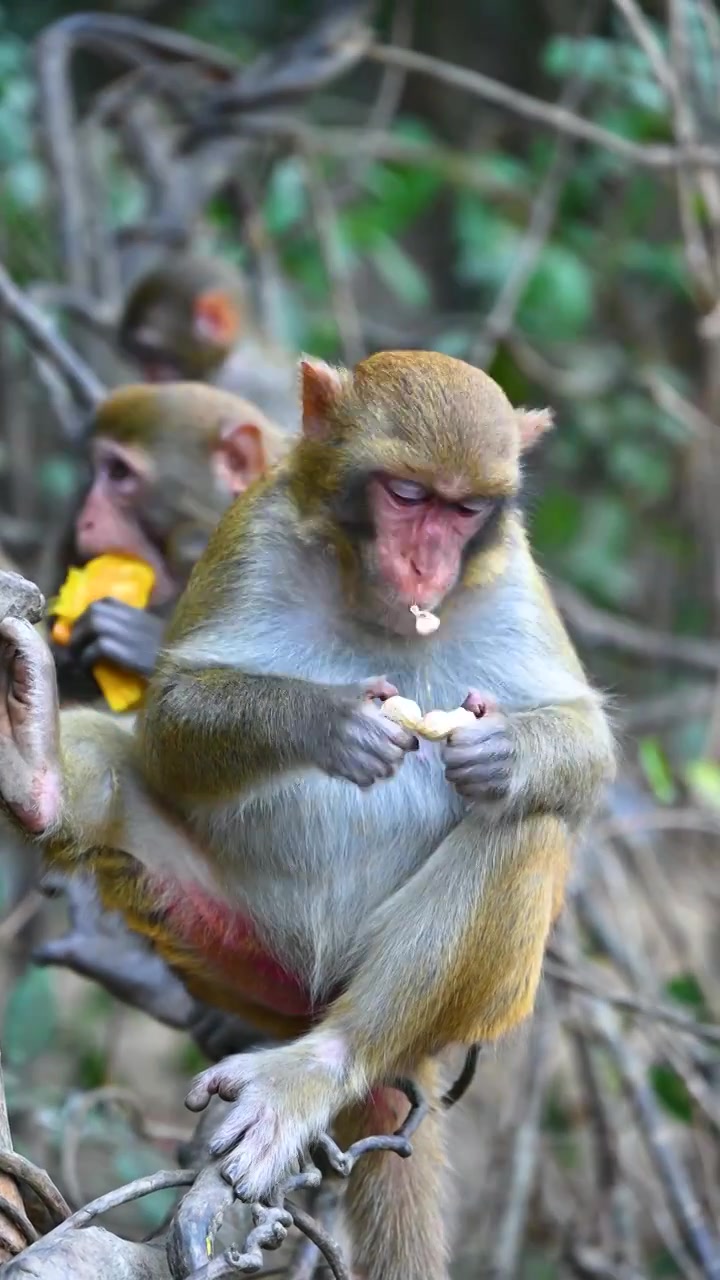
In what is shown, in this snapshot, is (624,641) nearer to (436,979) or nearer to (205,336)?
(205,336)

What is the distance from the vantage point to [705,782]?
13.4 ft

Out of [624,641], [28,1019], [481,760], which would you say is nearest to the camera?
[481,760]

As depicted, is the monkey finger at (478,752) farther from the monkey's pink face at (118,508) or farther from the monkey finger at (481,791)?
the monkey's pink face at (118,508)

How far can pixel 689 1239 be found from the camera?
3.45m

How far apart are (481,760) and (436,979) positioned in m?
0.34

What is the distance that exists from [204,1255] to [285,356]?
447cm

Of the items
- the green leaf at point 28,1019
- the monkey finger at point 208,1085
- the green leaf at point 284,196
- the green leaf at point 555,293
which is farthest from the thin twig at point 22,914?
the green leaf at point 555,293

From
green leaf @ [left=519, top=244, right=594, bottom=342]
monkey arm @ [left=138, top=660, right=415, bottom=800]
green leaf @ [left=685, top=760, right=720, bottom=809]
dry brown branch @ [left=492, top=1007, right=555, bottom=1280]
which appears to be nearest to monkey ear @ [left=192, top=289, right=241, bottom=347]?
green leaf @ [left=519, top=244, right=594, bottom=342]

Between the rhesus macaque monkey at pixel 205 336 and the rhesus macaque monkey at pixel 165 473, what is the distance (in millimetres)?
1614

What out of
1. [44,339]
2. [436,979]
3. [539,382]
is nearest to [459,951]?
[436,979]

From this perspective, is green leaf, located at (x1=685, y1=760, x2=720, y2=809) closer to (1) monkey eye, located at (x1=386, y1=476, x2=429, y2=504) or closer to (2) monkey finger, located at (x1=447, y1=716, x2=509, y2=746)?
(2) monkey finger, located at (x1=447, y1=716, x2=509, y2=746)

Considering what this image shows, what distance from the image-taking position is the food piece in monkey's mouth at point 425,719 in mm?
2469

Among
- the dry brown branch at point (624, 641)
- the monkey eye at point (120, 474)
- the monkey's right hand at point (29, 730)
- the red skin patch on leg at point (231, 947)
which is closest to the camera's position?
the monkey's right hand at point (29, 730)

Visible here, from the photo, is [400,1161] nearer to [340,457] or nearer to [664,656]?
[340,457]
